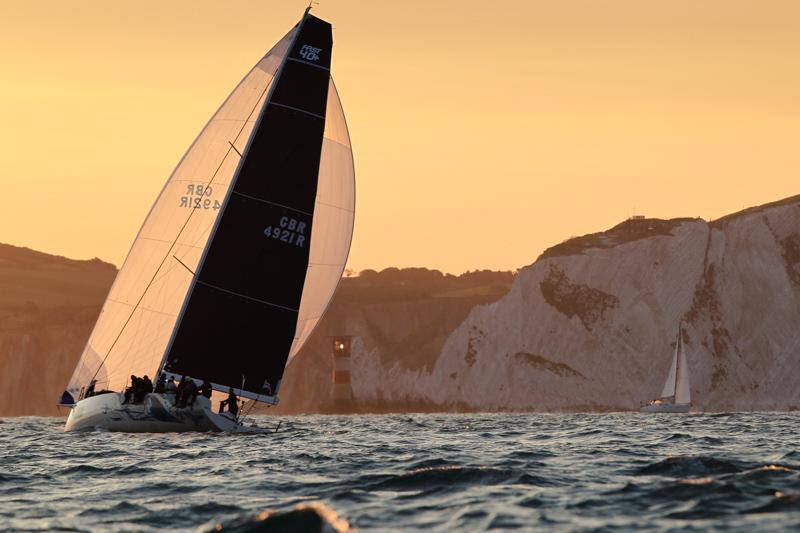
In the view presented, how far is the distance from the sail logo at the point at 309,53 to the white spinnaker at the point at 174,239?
700 mm

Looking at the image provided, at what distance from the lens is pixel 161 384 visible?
120 feet

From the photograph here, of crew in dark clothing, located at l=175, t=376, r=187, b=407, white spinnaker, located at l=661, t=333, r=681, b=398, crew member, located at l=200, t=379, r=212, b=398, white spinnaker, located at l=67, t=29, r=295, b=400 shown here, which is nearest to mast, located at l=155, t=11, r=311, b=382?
white spinnaker, located at l=67, t=29, r=295, b=400

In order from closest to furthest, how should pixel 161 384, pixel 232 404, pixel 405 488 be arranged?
pixel 405 488, pixel 161 384, pixel 232 404

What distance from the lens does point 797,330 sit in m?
110

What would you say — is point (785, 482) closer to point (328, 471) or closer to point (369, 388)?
point (328, 471)

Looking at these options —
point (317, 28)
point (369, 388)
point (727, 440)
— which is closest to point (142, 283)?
point (317, 28)

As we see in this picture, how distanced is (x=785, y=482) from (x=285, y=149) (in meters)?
22.9

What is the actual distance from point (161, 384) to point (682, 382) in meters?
71.9

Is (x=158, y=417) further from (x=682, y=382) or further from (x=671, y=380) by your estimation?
(x=671, y=380)

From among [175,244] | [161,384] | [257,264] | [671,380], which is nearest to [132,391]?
[161,384]

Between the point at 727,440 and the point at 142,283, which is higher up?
the point at 142,283

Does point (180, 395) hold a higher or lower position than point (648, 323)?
lower

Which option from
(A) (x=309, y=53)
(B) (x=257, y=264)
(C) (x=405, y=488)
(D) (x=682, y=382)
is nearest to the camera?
(C) (x=405, y=488)

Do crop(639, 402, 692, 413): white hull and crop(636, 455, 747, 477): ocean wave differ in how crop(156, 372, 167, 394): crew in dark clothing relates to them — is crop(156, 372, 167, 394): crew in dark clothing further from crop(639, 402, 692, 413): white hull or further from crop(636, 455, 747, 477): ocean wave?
crop(639, 402, 692, 413): white hull
